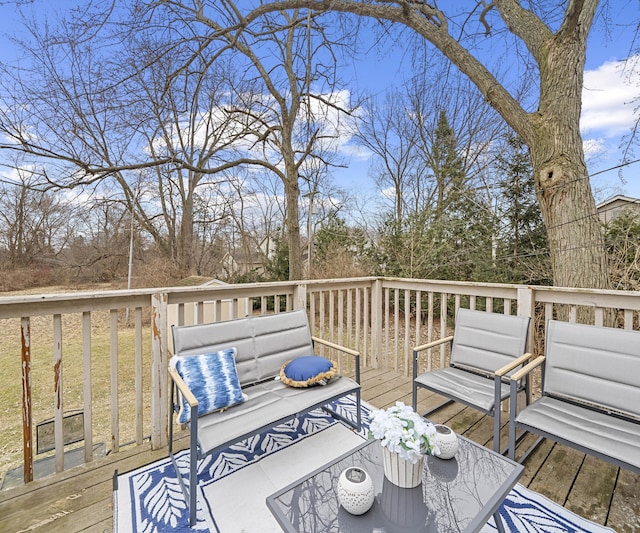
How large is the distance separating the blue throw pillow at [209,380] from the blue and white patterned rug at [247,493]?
0.46 meters

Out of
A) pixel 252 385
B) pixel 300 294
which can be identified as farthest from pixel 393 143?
pixel 252 385

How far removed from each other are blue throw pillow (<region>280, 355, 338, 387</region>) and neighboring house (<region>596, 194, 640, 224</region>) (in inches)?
209

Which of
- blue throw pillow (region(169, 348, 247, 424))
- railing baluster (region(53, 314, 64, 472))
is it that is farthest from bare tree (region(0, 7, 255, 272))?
blue throw pillow (region(169, 348, 247, 424))

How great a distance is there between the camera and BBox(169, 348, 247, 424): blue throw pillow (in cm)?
205

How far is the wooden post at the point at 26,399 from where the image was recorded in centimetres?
197

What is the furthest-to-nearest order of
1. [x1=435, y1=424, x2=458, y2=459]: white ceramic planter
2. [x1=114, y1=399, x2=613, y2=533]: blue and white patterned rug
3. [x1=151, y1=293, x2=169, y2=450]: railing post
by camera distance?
[x1=151, y1=293, x2=169, y2=450]: railing post → [x1=114, y1=399, x2=613, y2=533]: blue and white patterned rug → [x1=435, y1=424, x2=458, y2=459]: white ceramic planter

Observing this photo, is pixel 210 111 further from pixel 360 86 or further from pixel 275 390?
pixel 275 390

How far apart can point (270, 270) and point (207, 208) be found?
4.26 m

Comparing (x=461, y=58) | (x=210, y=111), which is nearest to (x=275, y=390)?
(x=461, y=58)

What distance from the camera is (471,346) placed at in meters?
2.80

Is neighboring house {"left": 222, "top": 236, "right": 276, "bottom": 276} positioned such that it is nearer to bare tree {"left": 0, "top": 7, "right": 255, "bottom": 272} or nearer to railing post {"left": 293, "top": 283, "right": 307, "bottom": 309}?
bare tree {"left": 0, "top": 7, "right": 255, "bottom": 272}

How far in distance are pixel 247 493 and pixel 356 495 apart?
1.07 metres

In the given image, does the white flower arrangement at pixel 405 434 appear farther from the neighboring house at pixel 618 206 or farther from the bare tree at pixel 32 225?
the bare tree at pixel 32 225

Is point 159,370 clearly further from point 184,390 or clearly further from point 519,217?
point 519,217
